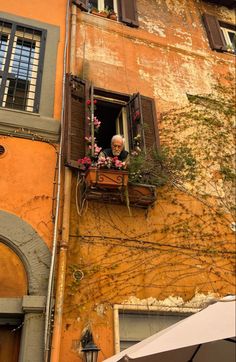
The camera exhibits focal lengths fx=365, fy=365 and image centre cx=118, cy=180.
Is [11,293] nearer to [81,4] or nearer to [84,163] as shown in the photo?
[84,163]

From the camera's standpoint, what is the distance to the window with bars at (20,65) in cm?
664

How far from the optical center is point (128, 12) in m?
9.07

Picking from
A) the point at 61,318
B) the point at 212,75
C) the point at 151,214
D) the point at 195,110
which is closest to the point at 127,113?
the point at 195,110

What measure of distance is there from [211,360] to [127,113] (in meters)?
4.77

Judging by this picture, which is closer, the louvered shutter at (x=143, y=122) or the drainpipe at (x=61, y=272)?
the drainpipe at (x=61, y=272)

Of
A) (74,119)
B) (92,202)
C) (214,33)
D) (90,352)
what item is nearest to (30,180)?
(92,202)

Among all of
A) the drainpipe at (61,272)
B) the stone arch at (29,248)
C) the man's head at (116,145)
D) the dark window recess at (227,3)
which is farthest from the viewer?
the dark window recess at (227,3)

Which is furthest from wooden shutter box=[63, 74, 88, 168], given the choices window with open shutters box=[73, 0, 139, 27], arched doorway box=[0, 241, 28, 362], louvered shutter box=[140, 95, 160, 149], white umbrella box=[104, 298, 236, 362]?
white umbrella box=[104, 298, 236, 362]

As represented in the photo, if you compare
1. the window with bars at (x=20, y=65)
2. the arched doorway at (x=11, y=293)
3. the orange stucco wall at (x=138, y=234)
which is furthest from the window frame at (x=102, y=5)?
the arched doorway at (x=11, y=293)

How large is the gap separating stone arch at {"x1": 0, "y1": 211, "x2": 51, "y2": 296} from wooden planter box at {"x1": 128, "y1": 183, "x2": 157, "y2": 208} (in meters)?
1.61

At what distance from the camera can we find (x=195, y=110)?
8.10 m

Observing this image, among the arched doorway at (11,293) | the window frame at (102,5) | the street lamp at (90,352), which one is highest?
the window frame at (102,5)

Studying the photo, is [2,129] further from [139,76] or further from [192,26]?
[192,26]

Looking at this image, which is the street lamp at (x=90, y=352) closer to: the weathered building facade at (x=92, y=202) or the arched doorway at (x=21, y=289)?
the weathered building facade at (x=92, y=202)
